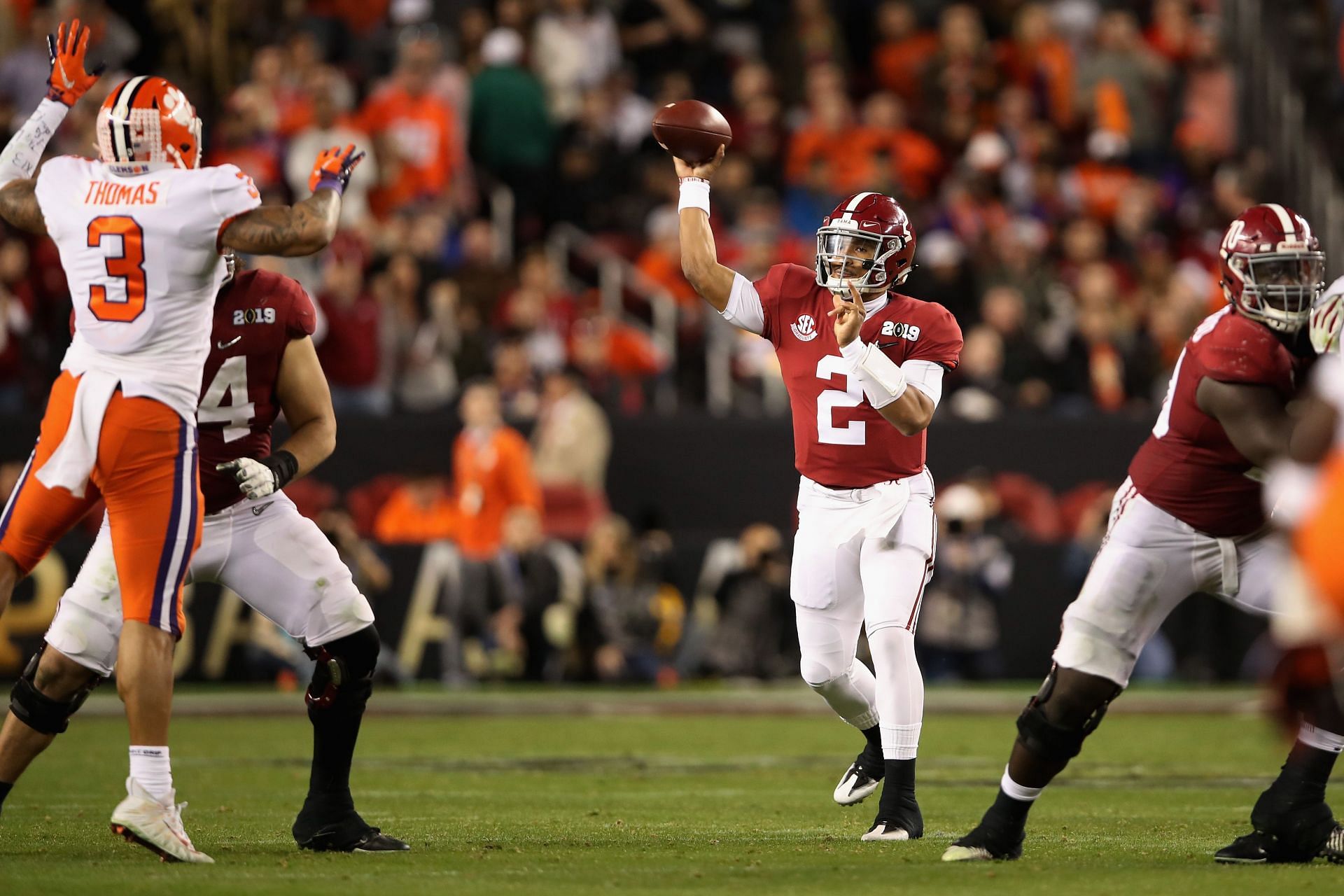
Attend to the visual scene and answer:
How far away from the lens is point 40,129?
6602 mm

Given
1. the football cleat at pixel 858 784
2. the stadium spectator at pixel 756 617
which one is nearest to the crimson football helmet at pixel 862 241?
the football cleat at pixel 858 784

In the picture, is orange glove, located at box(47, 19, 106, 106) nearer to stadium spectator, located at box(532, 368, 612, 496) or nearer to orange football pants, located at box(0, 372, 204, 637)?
orange football pants, located at box(0, 372, 204, 637)

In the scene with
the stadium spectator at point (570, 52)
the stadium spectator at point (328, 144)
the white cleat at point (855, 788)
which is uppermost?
the stadium spectator at point (570, 52)

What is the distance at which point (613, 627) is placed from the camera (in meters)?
14.7

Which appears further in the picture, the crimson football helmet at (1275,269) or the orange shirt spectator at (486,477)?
the orange shirt spectator at (486,477)

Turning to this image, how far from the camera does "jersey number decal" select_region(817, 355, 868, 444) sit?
7.37 meters

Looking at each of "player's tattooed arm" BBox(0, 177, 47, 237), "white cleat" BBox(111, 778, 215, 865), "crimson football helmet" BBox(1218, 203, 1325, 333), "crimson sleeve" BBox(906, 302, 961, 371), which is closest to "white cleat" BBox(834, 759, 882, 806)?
"crimson sleeve" BBox(906, 302, 961, 371)

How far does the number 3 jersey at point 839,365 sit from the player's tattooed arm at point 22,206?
8.63 feet

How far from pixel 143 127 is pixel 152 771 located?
2.00 metres

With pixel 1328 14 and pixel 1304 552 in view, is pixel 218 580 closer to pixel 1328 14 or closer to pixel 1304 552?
pixel 1304 552

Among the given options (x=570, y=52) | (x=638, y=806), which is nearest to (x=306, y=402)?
(x=638, y=806)

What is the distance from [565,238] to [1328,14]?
27.3ft

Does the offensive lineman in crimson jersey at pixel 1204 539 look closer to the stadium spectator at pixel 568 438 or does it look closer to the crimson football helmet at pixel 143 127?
the crimson football helmet at pixel 143 127

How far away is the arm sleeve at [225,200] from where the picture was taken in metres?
5.94
